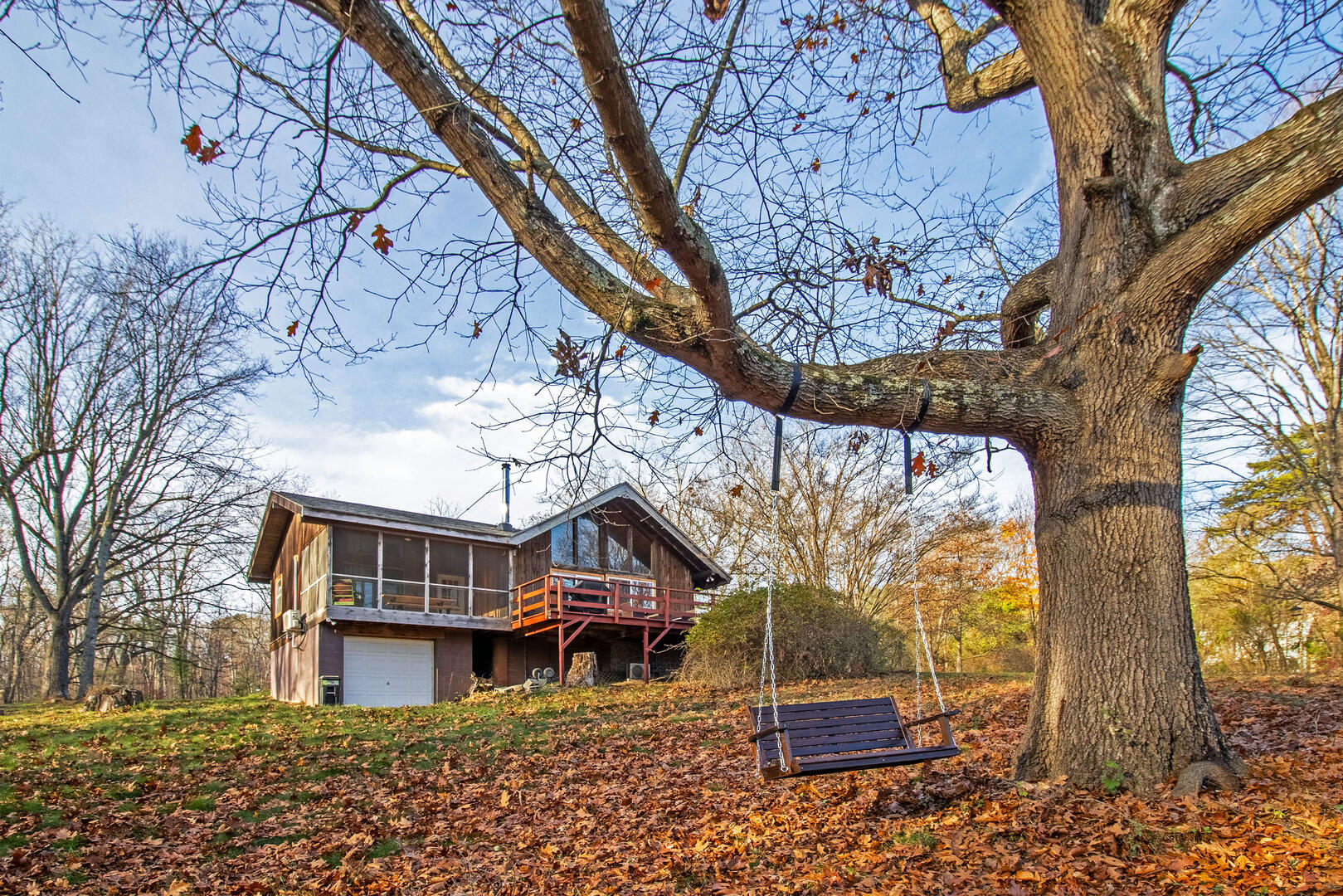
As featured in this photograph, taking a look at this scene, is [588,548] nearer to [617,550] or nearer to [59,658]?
[617,550]

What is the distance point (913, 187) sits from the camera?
6.65m

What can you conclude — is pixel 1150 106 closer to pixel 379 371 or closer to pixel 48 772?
pixel 379 371

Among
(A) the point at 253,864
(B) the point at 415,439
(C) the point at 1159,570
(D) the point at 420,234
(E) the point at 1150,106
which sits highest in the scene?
(E) the point at 1150,106

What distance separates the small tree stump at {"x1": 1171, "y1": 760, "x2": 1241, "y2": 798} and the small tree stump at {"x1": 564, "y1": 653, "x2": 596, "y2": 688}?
14.9m

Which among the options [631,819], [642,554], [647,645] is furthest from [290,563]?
[631,819]

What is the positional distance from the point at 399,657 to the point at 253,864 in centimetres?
1418

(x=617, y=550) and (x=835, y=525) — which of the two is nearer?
(x=835, y=525)

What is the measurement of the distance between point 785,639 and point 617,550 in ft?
25.1

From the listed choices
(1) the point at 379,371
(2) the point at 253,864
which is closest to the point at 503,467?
(1) the point at 379,371

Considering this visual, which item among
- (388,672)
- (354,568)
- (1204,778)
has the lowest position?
(388,672)

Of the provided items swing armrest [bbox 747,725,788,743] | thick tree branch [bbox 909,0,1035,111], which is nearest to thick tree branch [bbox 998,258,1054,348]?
thick tree branch [bbox 909,0,1035,111]

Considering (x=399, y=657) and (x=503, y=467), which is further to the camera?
(x=399, y=657)

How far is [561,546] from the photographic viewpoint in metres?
22.2

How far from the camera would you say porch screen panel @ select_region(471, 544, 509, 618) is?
20984mm
